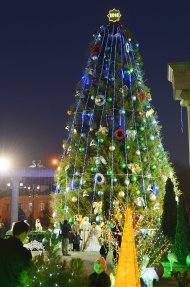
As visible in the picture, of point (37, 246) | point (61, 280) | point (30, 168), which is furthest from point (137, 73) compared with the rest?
point (61, 280)

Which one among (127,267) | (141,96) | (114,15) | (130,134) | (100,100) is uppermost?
(114,15)

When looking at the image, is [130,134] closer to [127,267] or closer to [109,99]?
[109,99]

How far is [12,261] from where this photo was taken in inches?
201

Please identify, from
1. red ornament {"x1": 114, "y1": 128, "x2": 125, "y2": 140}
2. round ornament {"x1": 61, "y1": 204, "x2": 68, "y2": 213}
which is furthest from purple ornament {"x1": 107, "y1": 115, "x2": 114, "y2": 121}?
round ornament {"x1": 61, "y1": 204, "x2": 68, "y2": 213}

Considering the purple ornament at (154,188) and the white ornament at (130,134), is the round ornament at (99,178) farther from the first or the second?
the purple ornament at (154,188)

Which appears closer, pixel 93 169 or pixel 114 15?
pixel 93 169

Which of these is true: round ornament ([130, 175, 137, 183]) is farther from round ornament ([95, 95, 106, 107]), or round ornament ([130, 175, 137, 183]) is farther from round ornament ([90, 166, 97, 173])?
round ornament ([95, 95, 106, 107])

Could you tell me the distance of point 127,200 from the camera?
76.1 ft

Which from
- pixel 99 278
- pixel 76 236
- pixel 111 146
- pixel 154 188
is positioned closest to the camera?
pixel 99 278

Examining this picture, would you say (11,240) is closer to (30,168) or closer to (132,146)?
(132,146)

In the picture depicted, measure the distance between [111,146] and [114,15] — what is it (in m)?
8.91

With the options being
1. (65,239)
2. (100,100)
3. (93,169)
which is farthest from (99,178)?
(65,239)

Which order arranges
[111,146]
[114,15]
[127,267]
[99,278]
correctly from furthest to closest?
[114,15] → [111,146] → [99,278] → [127,267]

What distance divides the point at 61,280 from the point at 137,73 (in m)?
21.4
